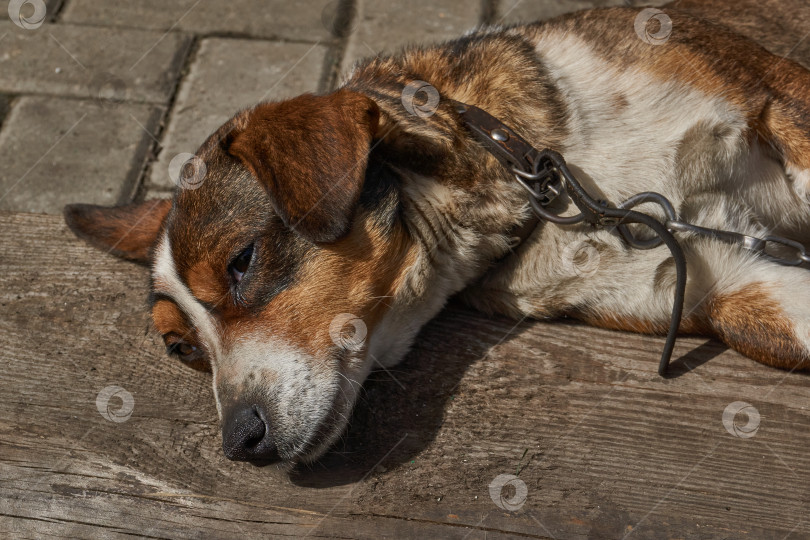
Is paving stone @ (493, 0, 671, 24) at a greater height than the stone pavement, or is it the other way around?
paving stone @ (493, 0, 671, 24)

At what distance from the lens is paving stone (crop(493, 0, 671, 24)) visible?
4773 mm

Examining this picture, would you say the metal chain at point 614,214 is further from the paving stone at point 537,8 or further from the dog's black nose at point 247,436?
the paving stone at point 537,8

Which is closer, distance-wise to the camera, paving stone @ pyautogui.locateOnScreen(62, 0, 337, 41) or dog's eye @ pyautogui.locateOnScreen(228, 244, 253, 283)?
dog's eye @ pyautogui.locateOnScreen(228, 244, 253, 283)

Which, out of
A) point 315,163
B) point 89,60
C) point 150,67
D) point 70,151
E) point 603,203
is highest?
point 603,203

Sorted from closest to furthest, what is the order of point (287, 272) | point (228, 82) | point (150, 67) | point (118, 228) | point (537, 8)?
point (287, 272) < point (118, 228) < point (228, 82) < point (150, 67) < point (537, 8)

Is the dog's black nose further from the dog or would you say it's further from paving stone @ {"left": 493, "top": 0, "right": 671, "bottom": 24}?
→ paving stone @ {"left": 493, "top": 0, "right": 671, "bottom": 24}

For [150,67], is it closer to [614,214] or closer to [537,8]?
[537,8]

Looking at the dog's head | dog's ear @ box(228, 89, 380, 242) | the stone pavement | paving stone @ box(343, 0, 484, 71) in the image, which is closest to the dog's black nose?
the dog's head

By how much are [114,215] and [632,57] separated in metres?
2.09

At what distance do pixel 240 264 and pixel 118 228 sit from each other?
0.78 metres

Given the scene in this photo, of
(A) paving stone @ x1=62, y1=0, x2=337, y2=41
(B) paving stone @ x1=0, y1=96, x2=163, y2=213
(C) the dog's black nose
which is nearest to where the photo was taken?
(C) the dog's black nose

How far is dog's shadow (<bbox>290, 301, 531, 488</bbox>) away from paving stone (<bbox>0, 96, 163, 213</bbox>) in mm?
2176

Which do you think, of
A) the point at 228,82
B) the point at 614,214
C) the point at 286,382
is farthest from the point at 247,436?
the point at 228,82

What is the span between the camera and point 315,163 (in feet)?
7.74
